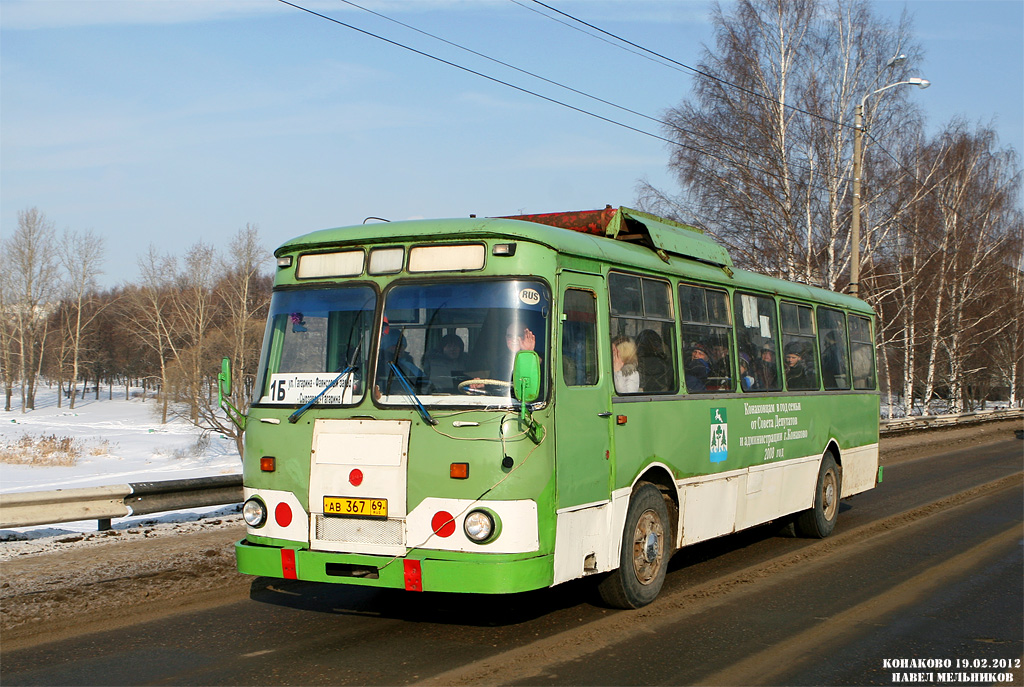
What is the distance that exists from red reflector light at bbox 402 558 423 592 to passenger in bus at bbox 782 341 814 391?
5782mm

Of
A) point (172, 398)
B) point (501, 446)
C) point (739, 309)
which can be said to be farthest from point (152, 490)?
point (172, 398)

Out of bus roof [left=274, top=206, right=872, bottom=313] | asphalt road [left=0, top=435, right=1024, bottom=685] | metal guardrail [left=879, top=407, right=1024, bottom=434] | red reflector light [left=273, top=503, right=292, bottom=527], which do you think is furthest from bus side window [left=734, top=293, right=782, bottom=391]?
metal guardrail [left=879, top=407, right=1024, bottom=434]

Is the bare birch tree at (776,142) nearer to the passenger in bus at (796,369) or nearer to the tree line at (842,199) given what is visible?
the tree line at (842,199)

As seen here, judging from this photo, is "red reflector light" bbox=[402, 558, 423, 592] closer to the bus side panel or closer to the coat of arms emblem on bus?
the coat of arms emblem on bus

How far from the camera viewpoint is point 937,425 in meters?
32.0

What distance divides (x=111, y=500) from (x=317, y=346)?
13.6 feet

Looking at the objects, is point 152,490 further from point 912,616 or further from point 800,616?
point 912,616

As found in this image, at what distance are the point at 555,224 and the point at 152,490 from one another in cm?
503

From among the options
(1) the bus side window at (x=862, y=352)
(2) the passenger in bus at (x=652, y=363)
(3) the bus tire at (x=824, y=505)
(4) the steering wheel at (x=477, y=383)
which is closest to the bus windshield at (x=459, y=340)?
(4) the steering wheel at (x=477, y=383)

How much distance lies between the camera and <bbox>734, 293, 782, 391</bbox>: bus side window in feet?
30.8

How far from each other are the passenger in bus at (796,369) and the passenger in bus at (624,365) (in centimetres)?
360

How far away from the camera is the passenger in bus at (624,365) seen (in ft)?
23.0

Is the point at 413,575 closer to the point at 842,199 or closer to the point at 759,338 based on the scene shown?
the point at 759,338

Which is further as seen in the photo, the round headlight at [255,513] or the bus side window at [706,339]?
the bus side window at [706,339]
